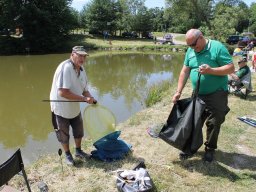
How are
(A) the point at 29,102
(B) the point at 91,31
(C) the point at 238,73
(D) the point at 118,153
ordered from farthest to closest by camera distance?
(B) the point at 91,31
(A) the point at 29,102
(C) the point at 238,73
(D) the point at 118,153

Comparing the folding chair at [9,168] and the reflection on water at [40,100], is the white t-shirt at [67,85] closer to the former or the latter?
the folding chair at [9,168]

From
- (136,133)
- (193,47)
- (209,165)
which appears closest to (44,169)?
(136,133)

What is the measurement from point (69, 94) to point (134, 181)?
1.34 m

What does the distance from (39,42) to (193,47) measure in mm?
31568

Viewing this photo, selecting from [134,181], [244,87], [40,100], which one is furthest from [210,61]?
[40,100]

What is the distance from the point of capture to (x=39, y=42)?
111ft

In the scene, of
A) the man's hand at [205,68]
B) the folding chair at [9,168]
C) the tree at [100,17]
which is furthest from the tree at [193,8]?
the folding chair at [9,168]

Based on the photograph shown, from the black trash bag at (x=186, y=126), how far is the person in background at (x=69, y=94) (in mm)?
1101

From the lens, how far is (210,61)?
407 centimetres

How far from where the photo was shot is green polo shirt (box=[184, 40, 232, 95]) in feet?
13.2

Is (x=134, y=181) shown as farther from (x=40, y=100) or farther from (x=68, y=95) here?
(x=40, y=100)

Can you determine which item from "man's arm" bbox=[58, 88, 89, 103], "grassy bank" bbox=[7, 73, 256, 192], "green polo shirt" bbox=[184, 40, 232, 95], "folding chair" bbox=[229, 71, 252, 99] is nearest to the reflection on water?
"grassy bank" bbox=[7, 73, 256, 192]

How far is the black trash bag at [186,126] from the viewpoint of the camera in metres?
4.20

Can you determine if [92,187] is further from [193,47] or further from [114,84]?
[114,84]
